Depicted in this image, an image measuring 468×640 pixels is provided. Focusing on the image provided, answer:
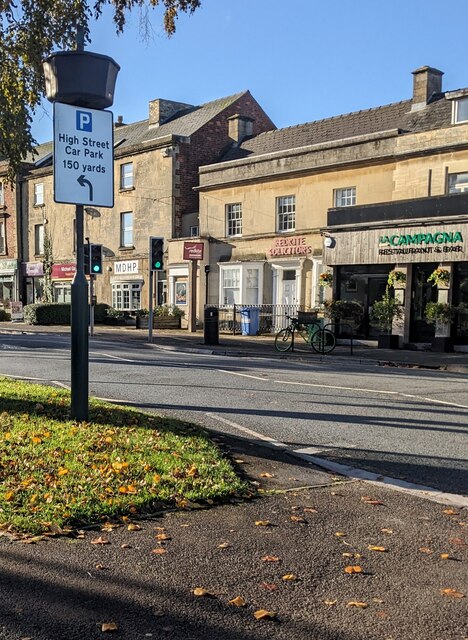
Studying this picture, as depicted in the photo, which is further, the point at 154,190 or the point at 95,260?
the point at 154,190

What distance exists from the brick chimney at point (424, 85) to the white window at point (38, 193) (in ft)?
89.5

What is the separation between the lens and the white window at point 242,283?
97.6 ft

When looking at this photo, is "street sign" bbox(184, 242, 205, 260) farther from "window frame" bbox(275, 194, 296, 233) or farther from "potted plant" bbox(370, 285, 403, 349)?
"potted plant" bbox(370, 285, 403, 349)

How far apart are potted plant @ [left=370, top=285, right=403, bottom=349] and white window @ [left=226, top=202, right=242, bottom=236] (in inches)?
418

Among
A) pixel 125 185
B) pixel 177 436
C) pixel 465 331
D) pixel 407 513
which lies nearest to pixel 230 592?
pixel 407 513

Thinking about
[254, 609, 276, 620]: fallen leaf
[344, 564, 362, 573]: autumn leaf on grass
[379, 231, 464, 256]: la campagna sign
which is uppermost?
[379, 231, 464, 256]: la campagna sign

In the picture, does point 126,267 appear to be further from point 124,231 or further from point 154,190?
point 154,190

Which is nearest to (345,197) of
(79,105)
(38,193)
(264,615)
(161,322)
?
(161,322)

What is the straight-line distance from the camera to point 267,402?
10.1 metres

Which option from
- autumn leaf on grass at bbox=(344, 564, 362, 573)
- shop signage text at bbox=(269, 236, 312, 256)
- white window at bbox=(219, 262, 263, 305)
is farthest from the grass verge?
white window at bbox=(219, 262, 263, 305)

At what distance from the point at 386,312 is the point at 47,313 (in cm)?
1922

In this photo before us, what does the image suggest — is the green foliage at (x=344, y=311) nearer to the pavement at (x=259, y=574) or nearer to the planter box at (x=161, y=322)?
the planter box at (x=161, y=322)

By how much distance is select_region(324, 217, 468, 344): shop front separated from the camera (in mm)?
A: 20625

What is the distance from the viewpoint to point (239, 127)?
1379 inches
